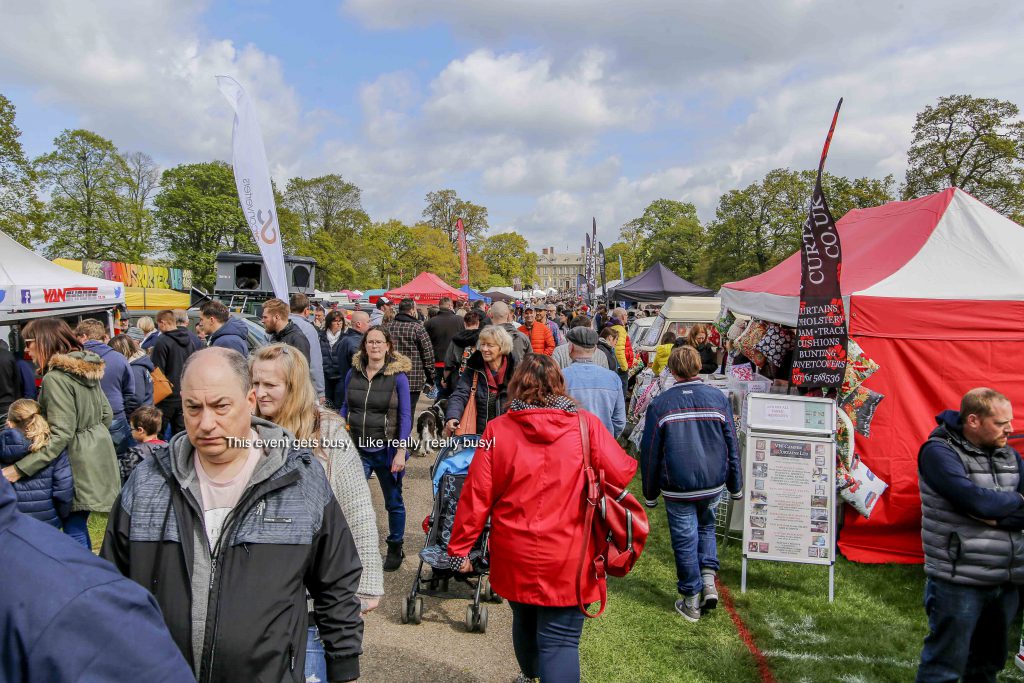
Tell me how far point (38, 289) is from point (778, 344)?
30.3 ft

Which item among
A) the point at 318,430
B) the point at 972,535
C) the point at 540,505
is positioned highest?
the point at 318,430

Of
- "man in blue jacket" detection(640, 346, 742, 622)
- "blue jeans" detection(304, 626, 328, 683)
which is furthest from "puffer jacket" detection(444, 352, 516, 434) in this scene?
"blue jeans" detection(304, 626, 328, 683)

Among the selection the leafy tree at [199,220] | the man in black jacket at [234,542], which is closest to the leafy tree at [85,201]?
the leafy tree at [199,220]

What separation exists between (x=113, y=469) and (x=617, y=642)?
13.4 ft

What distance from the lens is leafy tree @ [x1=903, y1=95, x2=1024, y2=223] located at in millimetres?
30406

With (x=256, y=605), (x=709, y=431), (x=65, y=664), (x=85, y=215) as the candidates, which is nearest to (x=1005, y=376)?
(x=709, y=431)

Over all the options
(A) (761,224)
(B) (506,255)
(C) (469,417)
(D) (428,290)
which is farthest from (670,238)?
(C) (469,417)

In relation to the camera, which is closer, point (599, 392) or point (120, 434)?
point (599, 392)

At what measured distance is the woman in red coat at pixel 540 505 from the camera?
2910 millimetres

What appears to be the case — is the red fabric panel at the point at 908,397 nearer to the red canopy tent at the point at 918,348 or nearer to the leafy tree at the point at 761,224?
the red canopy tent at the point at 918,348

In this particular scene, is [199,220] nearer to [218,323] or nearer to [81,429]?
[218,323]

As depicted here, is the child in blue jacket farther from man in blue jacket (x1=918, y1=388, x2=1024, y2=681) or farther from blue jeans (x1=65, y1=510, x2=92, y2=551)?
man in blue jacket (x1=918, y1=388, x2=1024, y2=681)

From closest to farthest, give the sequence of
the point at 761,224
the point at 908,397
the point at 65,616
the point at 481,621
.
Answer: the point at 65,616 → the point at 481,621 → the point at 908,397 → the point at 761,224

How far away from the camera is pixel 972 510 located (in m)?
3.10
